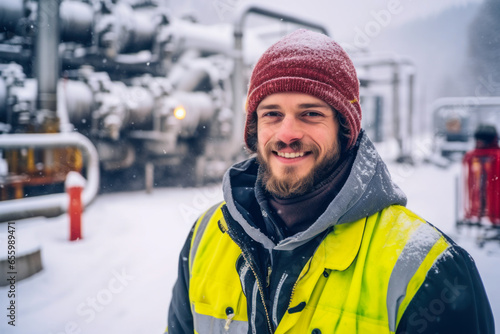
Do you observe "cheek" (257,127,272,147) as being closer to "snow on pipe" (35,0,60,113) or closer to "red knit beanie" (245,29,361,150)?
"red knit beanie" (245,29,361,150)

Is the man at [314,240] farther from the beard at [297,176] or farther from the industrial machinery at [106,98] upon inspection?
the industrial machinery at [106,98]

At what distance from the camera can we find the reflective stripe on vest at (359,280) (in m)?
1.17

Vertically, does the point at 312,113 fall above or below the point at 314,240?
above

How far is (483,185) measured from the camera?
5156 mm

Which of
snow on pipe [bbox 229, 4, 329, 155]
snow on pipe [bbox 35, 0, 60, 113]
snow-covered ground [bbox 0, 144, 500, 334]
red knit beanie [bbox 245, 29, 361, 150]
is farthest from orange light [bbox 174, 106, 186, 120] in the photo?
red knit beanie [bbox 245, 29, 361, 150]

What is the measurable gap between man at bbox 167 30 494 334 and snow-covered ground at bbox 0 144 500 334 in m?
1.83

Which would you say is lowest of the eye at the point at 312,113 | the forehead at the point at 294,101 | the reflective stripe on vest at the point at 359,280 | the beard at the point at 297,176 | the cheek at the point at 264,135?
the reflective stripe on vest at the point at 359,280

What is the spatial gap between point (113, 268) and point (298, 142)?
10.6 ft

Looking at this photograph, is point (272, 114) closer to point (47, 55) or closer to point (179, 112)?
point (47, 55)

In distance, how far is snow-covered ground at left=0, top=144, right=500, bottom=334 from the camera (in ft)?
10.3

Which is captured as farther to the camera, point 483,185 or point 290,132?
point 483,185

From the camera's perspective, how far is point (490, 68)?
90.2 ft

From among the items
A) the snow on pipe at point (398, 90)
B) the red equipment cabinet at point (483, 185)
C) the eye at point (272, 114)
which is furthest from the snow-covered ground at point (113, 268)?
the snow on pipe at point (398, 90)

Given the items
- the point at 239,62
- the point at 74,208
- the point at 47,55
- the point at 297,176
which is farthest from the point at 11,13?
the point at 297,176
